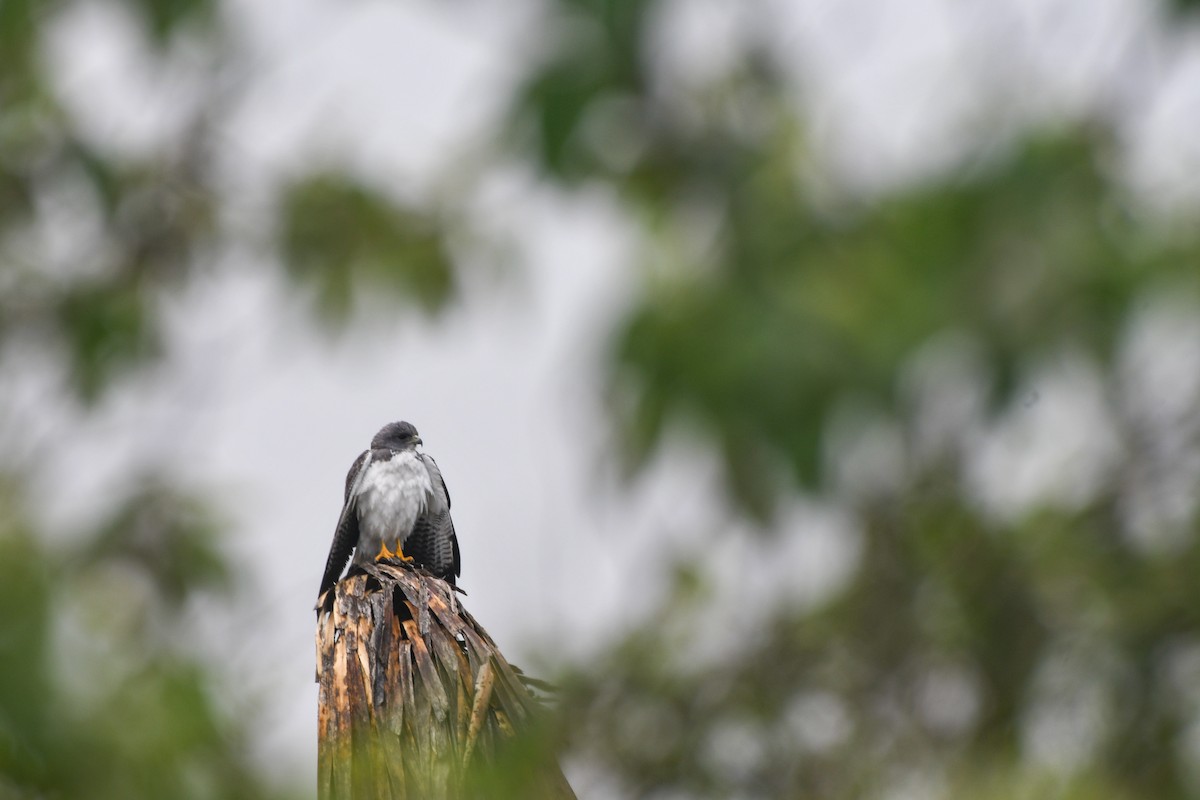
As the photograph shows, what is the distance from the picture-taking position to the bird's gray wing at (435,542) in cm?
972

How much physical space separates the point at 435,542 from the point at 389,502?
0.57 metres

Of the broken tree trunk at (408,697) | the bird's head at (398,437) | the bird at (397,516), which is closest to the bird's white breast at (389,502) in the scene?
the bird at (397,516)

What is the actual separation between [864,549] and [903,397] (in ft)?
2.59

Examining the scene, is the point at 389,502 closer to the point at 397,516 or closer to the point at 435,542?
the point at 397,516

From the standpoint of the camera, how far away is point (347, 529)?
Result: 9.58 m

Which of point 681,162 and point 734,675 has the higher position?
point 681,162

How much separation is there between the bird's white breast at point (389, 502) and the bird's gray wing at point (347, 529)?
0.05 meters

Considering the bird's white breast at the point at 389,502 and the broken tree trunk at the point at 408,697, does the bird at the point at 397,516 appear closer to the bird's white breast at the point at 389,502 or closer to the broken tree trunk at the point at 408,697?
the bird's white breast at the point at 389,502

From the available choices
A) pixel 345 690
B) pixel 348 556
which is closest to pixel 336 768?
pixel 345 690

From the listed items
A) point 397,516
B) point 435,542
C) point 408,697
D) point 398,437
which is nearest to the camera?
point 408,697

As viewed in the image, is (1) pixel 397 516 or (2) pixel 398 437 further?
(2) pixel 398 437

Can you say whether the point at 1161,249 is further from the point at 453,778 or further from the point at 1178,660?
the point at 453,778

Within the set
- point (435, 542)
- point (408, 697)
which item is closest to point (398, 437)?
point (435, 542)

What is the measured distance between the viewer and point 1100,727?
286 cm
